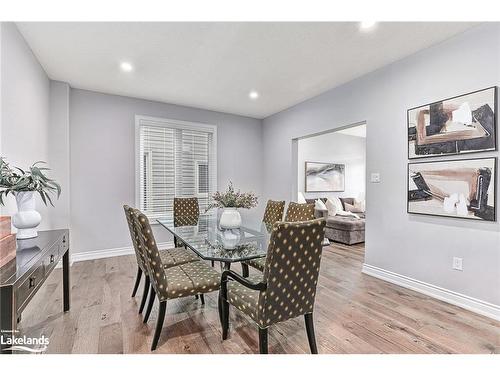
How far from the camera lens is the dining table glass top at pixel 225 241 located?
1879mm

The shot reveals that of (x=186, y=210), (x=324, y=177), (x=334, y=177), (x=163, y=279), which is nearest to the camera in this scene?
(x=163, y=279)

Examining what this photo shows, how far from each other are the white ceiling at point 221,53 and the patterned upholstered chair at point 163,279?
1.82 metres

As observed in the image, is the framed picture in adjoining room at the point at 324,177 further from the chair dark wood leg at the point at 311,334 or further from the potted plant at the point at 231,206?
the chair dark wood leg at the point at 311,334

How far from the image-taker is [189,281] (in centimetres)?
193

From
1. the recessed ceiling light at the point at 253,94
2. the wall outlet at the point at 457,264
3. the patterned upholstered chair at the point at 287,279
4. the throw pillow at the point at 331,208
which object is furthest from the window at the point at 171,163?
the wall outlet at the point at 457,264

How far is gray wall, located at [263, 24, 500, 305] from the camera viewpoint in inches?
89.4

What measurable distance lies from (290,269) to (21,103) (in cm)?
303

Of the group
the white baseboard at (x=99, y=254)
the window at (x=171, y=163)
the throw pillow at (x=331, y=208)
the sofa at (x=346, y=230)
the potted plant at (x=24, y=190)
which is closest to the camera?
the potted plant at (x=24, y=190)

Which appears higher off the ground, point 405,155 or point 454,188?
point 405,155

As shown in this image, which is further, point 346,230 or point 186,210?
point 346,230

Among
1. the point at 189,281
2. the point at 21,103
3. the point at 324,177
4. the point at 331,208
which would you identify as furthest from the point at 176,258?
→ the point at 324,177

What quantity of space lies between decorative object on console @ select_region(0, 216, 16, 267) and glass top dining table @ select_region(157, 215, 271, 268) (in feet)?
3.59

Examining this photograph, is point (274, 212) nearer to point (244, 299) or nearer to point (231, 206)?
point (231, 206)
